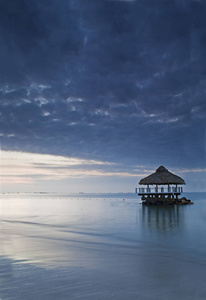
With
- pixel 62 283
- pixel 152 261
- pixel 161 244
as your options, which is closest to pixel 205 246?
pixel 161 244

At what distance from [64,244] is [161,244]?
4.38 m

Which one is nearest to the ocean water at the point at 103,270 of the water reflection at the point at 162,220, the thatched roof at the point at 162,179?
the water reflection at the point at 162,220

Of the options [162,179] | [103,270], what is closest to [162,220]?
[103,270]

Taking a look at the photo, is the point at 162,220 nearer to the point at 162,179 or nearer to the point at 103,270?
the point at 103,270

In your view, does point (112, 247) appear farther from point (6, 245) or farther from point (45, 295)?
point (45, 295)

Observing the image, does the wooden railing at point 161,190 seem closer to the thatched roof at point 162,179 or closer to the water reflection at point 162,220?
the thatched roof at point 162,179

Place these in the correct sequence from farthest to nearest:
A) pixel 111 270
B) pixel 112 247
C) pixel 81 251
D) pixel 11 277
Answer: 1. pixel 112 247
2. pixel 81 251
3. pixel 111 270
4. pixel 11 277

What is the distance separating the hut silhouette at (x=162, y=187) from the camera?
1404 inches

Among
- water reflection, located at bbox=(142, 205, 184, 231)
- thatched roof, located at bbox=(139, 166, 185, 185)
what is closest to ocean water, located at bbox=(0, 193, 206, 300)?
water reflection, located at bbox=(142, 205, 184, 231)

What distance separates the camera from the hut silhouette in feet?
117

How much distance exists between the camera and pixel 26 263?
7.74 metres

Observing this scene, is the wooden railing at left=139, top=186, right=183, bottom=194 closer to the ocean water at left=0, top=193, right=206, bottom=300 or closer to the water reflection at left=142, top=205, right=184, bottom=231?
the water reflection at left=142, top=205, right=184, bottom=231

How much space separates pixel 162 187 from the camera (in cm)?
3784

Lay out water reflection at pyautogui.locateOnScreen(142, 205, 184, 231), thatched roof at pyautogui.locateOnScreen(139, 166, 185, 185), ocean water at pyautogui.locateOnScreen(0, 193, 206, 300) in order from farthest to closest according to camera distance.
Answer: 1. thatched roof at pyautogui.locateOnScreen(139, 166, 185, 185)
2. water reflection at pyautogui.locateOnScreen(142, 205, 184, 231)
3. ocean water at pyautogui.locateOnScreen(0, 193, 206, 300)
